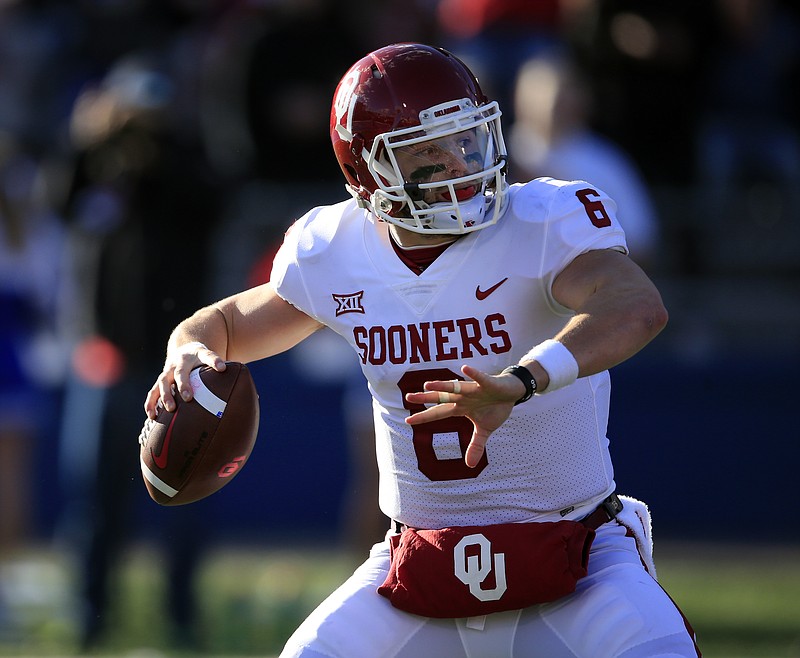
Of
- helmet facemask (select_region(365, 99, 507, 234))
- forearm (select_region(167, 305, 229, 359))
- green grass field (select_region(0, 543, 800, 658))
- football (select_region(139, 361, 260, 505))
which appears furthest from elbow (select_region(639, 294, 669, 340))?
green grass field (select_region(0, 543, 800, 658))

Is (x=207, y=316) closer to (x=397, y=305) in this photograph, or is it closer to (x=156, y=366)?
(x=397, y=305)

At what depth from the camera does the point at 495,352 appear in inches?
134

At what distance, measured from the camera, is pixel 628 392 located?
781 centimetres

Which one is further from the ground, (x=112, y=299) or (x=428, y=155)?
(x=428, y=155)

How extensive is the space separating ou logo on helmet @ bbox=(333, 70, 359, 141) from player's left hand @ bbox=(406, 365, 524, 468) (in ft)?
3.00

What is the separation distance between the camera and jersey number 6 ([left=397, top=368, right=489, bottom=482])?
3414 mm

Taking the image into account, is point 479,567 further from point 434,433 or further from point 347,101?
point 347,101

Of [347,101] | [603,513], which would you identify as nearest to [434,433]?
[603,513]

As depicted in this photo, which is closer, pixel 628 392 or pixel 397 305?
pixel 397 305

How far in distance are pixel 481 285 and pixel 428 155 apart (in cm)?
34

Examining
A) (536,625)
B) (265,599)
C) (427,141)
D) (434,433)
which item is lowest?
(265,599)

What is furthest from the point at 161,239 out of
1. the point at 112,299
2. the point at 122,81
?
the point at 122,81

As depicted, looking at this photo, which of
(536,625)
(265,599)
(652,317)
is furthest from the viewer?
(265,599)

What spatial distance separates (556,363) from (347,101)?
3.34 feet
